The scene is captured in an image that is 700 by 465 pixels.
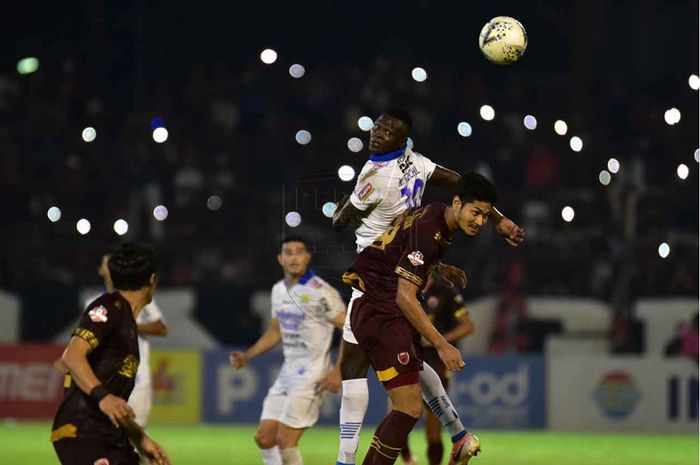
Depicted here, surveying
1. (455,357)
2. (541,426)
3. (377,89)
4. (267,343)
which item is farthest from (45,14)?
(455,357)

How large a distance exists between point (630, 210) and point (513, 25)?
8.98 m

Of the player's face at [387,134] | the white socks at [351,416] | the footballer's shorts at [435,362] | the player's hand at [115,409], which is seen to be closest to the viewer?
the player's hand at [115,409]

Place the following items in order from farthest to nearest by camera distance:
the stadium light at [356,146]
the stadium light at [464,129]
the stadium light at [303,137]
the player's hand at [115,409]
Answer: the stadium light at [303,137], the stadium light at [464,129], the stadium light at [356,146], the player's hand at [115,409]

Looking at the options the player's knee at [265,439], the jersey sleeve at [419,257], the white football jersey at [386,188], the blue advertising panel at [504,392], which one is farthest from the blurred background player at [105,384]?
the blue advertising panel at [504,392]

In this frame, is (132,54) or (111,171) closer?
(111,171)

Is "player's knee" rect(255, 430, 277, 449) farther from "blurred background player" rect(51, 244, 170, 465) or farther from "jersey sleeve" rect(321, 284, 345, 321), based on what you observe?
"blurred background player" rect(51, 244, 170, 465)

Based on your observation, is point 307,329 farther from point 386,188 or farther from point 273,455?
point 386,188

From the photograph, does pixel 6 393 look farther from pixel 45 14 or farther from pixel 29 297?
pixel 45 14

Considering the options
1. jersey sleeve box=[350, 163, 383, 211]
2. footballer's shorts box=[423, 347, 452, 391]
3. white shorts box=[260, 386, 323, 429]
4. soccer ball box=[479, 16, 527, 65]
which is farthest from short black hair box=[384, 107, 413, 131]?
footballer's shorts box=[423, 347, 452, 391]

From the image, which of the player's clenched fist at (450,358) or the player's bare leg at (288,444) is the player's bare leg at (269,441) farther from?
the player's clenched fist at (450,358)

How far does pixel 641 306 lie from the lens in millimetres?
16719

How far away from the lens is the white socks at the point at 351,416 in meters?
7.96

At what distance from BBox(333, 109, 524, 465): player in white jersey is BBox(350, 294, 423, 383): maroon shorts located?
27cm

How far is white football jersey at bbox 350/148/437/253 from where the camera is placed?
8.12 m
